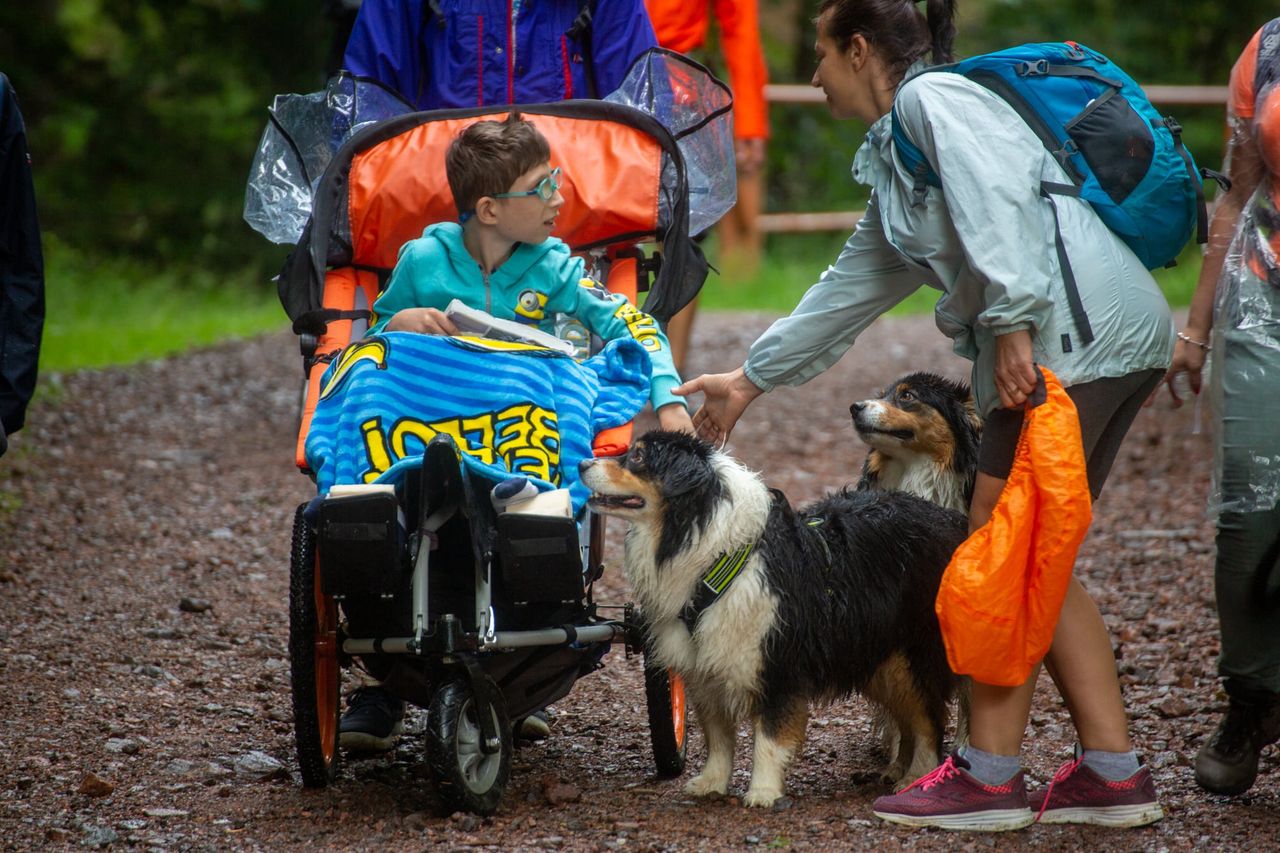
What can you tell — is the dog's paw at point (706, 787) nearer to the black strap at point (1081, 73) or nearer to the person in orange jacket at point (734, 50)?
the black strap at point (1081, 73)

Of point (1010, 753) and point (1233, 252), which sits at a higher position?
point (1233, 252)

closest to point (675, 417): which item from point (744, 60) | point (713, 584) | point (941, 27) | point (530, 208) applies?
point (713, 584)

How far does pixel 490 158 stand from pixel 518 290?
0.38 metres

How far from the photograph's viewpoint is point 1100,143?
3195 millimetres

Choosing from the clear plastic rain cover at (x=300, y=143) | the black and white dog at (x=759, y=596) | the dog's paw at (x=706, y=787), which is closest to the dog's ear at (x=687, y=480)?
the black and white dog at (x=759, y=596)

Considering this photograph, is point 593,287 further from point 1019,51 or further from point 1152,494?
point 1152,494

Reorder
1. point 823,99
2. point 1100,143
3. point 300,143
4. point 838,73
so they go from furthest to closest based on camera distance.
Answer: point 823,99 → point 300,143 → point 838,73 → point 1100,143

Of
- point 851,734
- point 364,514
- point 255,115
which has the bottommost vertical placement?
point 851,734

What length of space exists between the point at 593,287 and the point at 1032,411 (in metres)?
1.39

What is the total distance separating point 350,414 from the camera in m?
3.44

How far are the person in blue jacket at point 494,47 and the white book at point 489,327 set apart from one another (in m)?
1.42

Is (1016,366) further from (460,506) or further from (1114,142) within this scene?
(460,506)

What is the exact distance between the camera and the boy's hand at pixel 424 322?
3.69 m

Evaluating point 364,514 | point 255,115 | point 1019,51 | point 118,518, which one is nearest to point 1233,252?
point 1019,51
